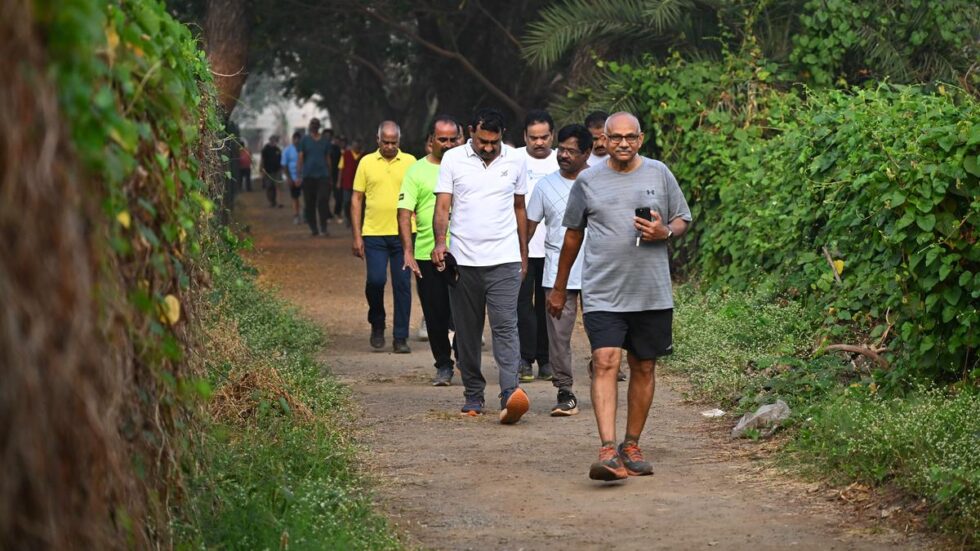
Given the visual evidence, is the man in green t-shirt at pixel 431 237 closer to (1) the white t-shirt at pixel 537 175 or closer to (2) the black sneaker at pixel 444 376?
(2) the black sneaker at pixel 444 376

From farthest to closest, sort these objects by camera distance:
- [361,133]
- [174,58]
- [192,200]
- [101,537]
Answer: [361,133] → [192,200] → [174,58] → [101,537]

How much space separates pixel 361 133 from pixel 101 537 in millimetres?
37166

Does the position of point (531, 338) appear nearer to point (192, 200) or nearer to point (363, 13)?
point (192, 200)

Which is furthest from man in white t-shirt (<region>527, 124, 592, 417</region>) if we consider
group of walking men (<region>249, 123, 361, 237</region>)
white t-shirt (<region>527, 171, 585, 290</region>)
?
group of walking men (<region>249, 123, 361, 237</region>)

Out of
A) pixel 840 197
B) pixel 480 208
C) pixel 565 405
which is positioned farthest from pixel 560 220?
pixel 840 197

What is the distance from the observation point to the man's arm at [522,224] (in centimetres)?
1038

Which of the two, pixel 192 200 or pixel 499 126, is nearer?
pixel 192 200

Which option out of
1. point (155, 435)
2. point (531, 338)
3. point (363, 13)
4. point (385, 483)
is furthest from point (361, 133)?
point (155, 435)

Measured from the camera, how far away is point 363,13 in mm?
25438

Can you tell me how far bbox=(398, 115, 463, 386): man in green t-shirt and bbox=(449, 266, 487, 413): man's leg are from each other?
1.09 m

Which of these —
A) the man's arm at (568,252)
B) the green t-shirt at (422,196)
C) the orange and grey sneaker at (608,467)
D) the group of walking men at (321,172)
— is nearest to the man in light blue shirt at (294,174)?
the group of walking men at (321,172)

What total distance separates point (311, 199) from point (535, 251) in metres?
19.0

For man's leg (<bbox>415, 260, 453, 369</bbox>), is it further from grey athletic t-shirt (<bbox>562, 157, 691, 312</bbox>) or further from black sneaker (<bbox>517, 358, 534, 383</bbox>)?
grey athletic t-shirt (<bbox>562, 157, 691, 312</bbox>)

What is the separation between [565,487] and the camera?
25.4ft
